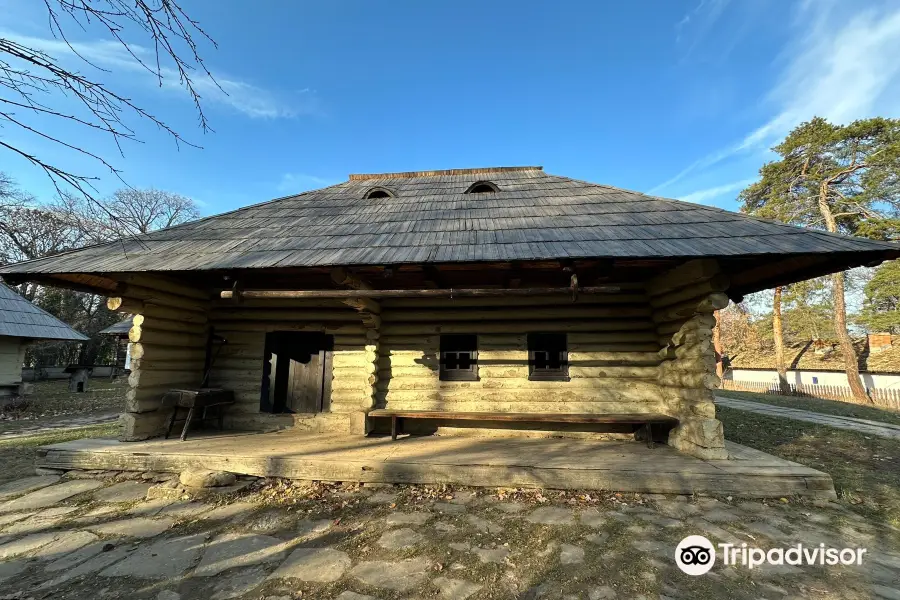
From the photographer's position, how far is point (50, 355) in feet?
77.7

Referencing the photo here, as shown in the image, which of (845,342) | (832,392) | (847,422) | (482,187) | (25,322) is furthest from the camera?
(832,392)

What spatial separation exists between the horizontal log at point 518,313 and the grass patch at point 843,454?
3.10 m

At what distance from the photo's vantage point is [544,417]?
5547 mm

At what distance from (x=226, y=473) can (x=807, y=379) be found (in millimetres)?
30136

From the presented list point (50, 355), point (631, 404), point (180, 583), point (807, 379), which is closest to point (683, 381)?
point (631, 404)

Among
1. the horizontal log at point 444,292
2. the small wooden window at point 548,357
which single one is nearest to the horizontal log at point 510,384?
the small wooden window at point 548,357

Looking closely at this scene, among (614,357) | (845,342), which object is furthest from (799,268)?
(845,342)

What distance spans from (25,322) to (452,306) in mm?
15315

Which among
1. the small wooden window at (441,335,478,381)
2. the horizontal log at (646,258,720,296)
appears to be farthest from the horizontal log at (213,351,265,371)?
the horizontal log at (646,258,720,296)

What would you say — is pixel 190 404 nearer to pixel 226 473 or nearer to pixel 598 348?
→ pixel 226 473

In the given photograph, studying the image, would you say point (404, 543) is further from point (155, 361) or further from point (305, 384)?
point (155, 361)

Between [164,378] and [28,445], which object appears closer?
[164,378]

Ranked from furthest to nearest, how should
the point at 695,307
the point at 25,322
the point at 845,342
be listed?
the point at 845,342
the point at 25,322
the point at 695,307

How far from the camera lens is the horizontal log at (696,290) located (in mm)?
4668
